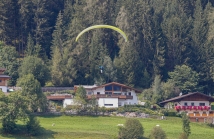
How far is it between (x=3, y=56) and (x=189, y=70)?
25.0m

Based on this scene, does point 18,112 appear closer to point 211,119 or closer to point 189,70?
point 211,119

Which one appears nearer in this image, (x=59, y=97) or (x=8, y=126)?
(x=8, y=126)

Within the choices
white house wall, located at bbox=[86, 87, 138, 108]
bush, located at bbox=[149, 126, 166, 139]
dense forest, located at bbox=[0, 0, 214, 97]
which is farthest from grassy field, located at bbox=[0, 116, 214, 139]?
dense forest, located at bbox=[0, 0, 214, 97]

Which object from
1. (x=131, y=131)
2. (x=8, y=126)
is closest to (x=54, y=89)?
(x=8, y=126)

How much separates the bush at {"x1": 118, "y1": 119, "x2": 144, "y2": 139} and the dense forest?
1069 inches

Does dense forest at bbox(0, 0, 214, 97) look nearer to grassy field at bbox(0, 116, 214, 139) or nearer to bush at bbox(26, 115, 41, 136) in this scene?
grassy field at bbox(0, 116, 214, 139)

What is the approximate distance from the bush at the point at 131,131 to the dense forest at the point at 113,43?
89.1 feet

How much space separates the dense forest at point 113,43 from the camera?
109m

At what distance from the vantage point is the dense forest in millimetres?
108812

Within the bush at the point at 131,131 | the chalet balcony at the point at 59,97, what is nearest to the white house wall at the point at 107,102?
the chalet balcony at the point at 59,97

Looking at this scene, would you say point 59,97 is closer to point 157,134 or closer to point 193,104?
point 193,104

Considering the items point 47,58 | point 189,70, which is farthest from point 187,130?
point 47,58

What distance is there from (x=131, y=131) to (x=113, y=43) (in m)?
39.3

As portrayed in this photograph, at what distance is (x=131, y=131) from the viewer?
7912 cm
